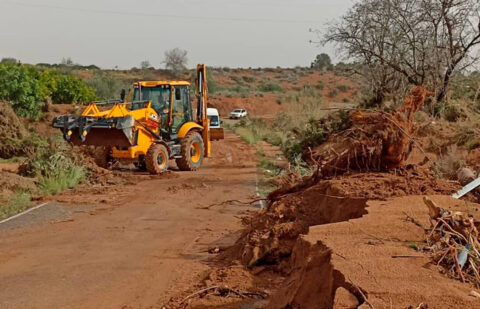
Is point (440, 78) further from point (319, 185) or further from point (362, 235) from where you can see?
point (362, 235)

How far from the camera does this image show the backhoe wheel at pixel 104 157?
18328mm

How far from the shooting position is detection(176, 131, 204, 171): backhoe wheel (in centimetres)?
1900

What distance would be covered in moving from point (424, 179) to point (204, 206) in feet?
21.1

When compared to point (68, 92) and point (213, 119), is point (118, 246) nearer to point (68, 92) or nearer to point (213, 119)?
point (213, 119)

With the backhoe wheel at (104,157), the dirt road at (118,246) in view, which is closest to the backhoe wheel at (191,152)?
the backhoe wheel at (104,157)

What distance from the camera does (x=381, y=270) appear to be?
4.52 metres

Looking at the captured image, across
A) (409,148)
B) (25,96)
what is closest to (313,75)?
(25,96)

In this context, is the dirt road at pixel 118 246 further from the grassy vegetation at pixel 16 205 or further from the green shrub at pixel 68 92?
the green shrub at pixel 68 92

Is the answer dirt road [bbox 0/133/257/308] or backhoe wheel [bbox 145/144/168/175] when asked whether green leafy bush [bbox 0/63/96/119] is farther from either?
dirt road [bbox 0/133/257/308]

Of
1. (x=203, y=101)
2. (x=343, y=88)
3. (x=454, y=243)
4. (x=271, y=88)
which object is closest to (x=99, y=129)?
(x=203, y=101)

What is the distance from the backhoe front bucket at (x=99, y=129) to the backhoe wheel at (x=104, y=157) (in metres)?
1.30

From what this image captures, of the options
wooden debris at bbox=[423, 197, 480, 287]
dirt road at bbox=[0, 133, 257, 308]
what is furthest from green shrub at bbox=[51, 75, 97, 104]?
wooden debris at bbox=[423, 197, 480, 287]

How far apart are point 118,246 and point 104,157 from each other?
30.9 feet

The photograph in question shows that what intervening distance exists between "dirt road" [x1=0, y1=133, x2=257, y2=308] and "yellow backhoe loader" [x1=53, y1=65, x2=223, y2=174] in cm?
195
